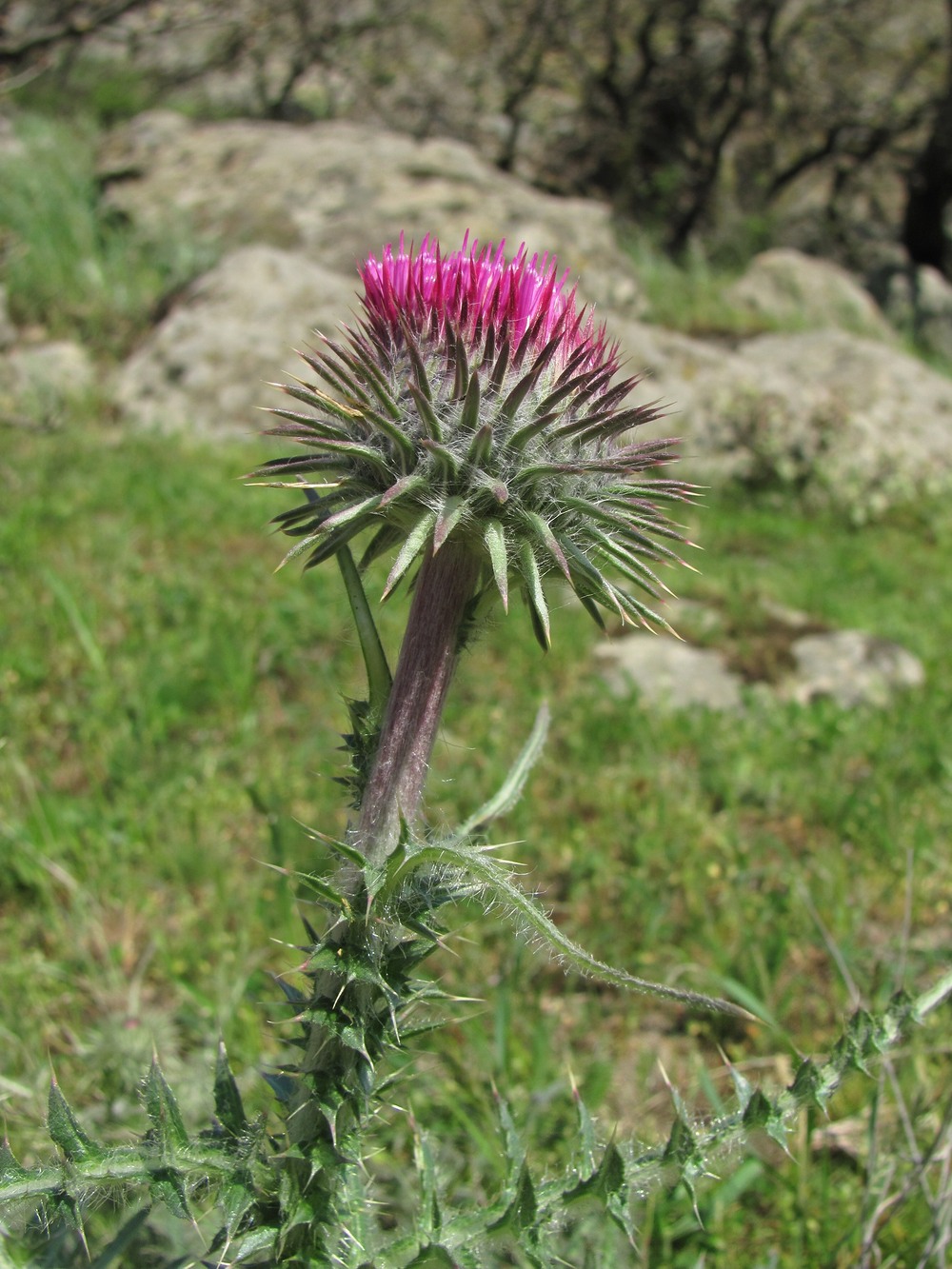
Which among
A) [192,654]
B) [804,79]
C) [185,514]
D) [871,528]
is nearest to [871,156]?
[804,79]

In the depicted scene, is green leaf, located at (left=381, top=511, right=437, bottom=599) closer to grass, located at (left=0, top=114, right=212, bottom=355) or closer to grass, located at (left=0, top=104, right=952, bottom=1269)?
grass, located at (left=0, top=104, right=952, bottom=1269)

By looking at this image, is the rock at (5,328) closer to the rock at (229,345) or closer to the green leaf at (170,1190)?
the rock at (229,345)

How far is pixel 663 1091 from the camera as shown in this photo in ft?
8.47

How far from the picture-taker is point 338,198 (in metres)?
10.5

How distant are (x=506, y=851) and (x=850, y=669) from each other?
2548mm

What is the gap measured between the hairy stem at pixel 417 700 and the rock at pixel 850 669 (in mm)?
3421

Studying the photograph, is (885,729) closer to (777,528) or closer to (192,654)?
(192,654)

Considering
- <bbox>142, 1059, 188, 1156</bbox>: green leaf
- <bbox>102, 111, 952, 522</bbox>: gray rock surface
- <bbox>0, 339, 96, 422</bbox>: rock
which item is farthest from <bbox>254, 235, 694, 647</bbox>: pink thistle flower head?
<bbox>0, 339, 96, 422</bbox>: rock

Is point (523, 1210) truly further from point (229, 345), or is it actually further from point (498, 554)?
point (229, 345)

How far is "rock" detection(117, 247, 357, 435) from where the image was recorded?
784cm

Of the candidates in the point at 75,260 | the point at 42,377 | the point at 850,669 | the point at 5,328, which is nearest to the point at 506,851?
the point at 850,669

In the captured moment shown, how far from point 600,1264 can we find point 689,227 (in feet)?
57.7

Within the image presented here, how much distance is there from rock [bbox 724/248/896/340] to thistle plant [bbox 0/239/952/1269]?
11.7m

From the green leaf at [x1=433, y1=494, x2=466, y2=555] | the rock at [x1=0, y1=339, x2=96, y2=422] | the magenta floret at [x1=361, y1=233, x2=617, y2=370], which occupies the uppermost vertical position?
the magenta floret at [x1=361, y1=233, x2=617, y2=370]
